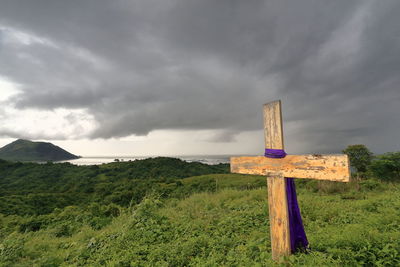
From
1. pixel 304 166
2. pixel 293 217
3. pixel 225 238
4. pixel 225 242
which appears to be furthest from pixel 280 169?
pixel 225 238

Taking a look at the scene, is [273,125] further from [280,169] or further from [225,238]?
[225,238]

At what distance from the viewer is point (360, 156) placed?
64.2 ft

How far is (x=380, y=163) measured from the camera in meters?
15.9

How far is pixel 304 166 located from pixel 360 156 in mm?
20776

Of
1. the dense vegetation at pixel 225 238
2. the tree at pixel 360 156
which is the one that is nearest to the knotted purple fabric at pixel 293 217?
the dense vegetation at pixel 225 238

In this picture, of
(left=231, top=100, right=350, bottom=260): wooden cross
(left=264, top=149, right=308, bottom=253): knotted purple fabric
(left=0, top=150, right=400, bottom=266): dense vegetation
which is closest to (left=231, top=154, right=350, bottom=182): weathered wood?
(left=231, top=100, right=350, bottom=260): wooden cross

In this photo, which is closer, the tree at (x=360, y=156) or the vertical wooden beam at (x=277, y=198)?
the vertical wooden beam at (x=277, y=198)

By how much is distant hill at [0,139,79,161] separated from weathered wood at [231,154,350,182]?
198 m

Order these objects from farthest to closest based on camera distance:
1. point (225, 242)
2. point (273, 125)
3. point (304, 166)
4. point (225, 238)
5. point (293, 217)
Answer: point (225, 238)
point (225, 242)
point (273, 125)
point (293, 217)
point (304, 166)

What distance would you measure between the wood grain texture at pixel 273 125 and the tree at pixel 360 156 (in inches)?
792

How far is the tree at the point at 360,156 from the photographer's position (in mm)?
19141

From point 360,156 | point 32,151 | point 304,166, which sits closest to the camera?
point 304,166

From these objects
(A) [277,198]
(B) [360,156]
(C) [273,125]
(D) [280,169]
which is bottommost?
(A) [277,198]

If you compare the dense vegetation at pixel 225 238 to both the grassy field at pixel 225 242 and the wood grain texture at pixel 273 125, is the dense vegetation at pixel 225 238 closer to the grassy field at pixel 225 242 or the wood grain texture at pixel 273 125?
the grassy field at pixel 225 242
